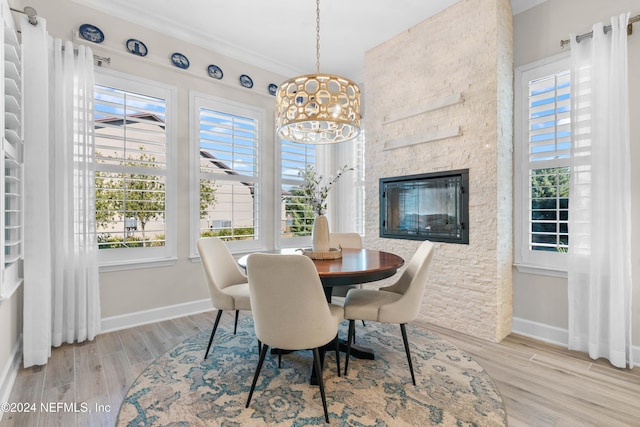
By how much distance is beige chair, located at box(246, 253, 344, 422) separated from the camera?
1603mm

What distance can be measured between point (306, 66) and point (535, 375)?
4022mm

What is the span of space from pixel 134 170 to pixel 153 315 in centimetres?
144

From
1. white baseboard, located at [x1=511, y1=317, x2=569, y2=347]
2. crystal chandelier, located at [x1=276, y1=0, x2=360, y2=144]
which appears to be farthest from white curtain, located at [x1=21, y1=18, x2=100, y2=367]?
white baseboard, located at [x1=511, y1=317, x2=569, y2=347]

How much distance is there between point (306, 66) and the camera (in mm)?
4223

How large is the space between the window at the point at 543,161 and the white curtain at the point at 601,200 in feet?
0.56

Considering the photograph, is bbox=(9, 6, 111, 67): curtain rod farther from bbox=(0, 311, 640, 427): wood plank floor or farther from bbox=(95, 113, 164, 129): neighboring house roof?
bbox=(0, 311, 640, 427): wood plank floor

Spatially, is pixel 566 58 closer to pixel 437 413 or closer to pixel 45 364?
pixel 437 413

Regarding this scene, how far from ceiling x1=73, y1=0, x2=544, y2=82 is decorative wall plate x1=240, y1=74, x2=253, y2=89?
213mm

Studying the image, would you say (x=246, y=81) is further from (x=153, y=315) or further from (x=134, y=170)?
(x=153, y=315)

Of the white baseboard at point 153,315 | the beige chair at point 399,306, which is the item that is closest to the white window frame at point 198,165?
the white baseboard at point 153,315

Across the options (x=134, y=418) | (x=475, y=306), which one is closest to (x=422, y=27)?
(x=475, y=306)

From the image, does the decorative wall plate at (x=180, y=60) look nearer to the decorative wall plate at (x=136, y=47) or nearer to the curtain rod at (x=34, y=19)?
the decorative wall plate at (x=136, y=47)

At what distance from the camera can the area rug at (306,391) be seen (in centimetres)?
170

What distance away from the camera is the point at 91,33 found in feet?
9.28
